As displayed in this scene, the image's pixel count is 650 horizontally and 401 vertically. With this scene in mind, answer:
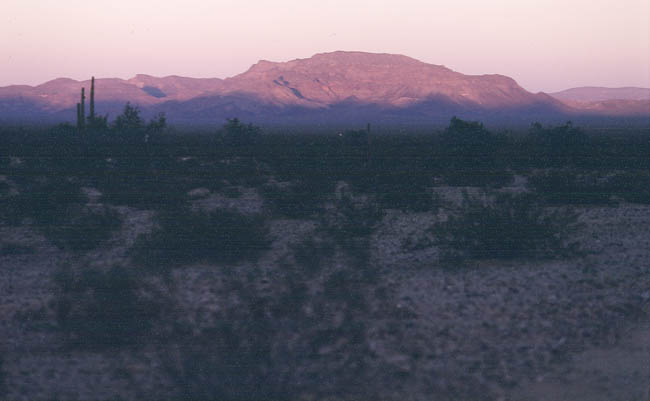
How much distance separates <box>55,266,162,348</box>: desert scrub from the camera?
705 cm

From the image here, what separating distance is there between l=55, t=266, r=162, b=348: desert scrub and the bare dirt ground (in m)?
0.21

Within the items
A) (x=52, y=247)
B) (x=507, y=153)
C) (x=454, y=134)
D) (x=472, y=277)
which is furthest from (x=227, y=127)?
(x=472, y=277)

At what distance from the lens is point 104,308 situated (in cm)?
774

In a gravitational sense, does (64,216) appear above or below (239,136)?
below

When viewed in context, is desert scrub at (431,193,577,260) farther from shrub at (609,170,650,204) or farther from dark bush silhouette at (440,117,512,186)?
dark bush silhouette at (440,117,512,186)

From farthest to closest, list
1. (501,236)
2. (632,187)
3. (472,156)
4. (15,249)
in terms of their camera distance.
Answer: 1. (472,156)
2. (632,187)
3. (15,249)
4. (501,236)

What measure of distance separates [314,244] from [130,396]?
22.6ft

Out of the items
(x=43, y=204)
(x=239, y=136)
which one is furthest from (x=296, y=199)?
(x=239, y=136)

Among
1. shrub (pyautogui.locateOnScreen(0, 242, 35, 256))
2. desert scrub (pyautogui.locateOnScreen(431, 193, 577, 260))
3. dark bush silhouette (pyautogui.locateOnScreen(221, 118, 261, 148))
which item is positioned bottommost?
shrub (pyautogui.locateOnScreen(0, 242, 35, 256))

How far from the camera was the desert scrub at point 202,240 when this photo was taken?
11.3m

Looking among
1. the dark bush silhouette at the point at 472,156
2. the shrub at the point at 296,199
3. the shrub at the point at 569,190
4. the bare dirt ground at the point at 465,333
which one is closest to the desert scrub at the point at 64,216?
the bare dirt ground at the point at 465,333

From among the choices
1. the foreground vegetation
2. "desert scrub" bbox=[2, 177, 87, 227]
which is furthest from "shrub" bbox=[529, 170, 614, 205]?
"desert scrub" bbox=[2, 177, 87, 227]

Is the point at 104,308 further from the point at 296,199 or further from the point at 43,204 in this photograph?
the point at 296,199

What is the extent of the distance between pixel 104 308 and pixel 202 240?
4.30 metres
